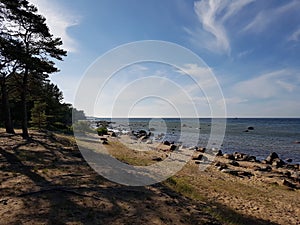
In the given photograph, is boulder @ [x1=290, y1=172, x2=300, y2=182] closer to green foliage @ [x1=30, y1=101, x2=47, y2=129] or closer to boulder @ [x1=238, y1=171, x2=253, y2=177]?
boulder @ [x1=238, y1=171, x2=253, y2=177]

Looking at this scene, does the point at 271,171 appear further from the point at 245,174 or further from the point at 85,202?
the point at 85,202

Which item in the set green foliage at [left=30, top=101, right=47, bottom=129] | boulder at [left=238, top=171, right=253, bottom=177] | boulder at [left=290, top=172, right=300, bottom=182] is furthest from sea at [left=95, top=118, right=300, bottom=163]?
green foliage at [left=30, top=101, right=47, bottom=129]

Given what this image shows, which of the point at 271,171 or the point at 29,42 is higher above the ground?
the point at 29,42

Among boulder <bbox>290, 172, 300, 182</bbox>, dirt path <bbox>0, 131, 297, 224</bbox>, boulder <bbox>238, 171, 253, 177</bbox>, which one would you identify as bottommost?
boulder <bbox>290, 172, 300, 182</bbox>

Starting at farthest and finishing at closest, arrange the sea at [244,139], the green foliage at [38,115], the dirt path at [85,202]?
the sea at [244,139]
the green foliage at [38,115]
the dirt path at [85,202]

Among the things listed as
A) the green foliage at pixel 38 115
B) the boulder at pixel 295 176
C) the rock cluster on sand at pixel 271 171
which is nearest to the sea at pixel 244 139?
the rock cluster on sand at pixel 271 171

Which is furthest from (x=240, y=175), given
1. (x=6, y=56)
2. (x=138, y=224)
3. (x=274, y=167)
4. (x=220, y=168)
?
(x=6, y=56)

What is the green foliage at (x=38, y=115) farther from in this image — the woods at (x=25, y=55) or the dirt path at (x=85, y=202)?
the dirt path at (x=85, y=202)

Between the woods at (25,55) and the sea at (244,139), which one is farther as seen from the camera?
the sea at (244,139)

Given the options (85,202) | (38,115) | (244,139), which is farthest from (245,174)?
(244,139)

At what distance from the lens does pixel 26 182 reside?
8.90 metres

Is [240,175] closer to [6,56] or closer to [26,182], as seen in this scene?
[26,182]

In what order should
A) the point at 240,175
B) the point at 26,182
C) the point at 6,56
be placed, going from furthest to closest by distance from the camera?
1. the point at 240,175
2. the point at 6,56
3. the point at 26,182

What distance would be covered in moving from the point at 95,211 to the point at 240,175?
639 inches
